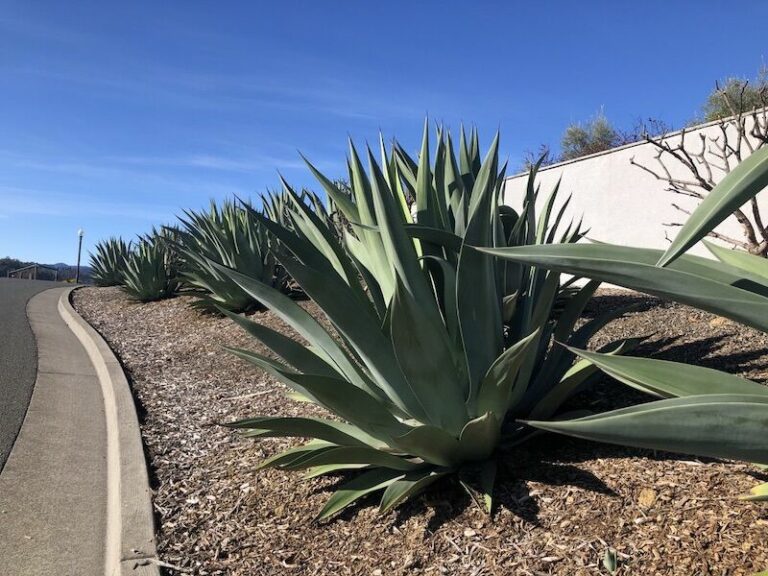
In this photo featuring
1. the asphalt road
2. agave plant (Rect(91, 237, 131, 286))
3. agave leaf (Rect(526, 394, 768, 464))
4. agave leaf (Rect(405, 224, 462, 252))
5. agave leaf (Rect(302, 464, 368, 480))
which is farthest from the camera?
agave plant (Rect(91, 237, 131, 286))

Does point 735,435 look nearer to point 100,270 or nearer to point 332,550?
point 332,550

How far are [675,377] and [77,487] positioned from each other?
400 centimetres

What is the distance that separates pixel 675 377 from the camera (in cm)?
223

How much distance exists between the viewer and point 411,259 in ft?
10.7

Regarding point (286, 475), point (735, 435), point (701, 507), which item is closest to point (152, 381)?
point (286, 475)

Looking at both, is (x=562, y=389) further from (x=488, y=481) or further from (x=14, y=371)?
(x=14, y=371)

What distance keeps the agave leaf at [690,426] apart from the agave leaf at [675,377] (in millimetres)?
357

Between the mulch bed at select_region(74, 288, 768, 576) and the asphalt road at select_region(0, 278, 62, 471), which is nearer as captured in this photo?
the mulch bed at select_region(74, 288, 768, 576)

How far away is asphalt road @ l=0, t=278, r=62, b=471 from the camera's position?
5.76 metres

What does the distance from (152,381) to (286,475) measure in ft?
11.5

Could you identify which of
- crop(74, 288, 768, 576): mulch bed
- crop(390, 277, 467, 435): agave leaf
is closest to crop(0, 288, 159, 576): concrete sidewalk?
crop(74, 288, 768, 576): mulch bed

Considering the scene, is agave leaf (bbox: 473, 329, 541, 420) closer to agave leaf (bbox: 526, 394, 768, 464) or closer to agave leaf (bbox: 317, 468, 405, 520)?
agave leaf (bbox: 317, 468, 405, 520)

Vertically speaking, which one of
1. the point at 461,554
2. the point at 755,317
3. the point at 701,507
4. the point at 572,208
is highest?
the point at 572,208

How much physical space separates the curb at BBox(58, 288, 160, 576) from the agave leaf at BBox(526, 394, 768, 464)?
257 cm
